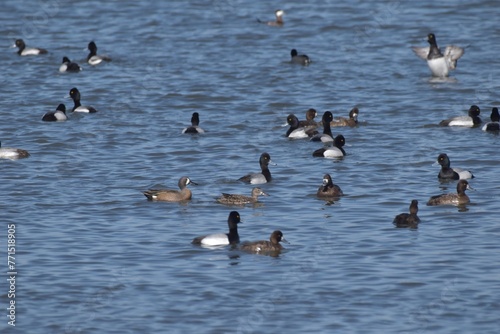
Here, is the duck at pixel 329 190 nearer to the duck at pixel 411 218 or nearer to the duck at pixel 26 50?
the duck at pixel 411 218

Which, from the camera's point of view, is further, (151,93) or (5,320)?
(151,93)

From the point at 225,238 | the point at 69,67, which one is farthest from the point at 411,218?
the point at 69,67

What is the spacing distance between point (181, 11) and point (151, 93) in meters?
15.0

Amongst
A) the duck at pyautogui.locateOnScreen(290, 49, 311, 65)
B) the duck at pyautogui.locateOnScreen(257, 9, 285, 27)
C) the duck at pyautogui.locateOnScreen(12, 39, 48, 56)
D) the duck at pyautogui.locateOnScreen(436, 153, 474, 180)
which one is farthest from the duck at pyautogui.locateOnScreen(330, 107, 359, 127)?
the duck at pyautogui.locateOnScreen(257, 9, 285, 27)

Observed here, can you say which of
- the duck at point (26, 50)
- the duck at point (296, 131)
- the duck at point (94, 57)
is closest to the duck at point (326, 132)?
the duck at point (296, 131)

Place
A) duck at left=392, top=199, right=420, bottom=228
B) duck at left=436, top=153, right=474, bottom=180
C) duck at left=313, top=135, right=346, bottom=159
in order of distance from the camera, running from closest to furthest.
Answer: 1. duck at left=392, top=199, right=420, bottom=228
2. duck at left=436, top=153, right=474, bottom=180
3. duck at left=313, top=135, right=346, bottom=159

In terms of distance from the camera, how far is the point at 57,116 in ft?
105

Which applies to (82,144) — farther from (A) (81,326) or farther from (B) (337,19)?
(B) (337,19)

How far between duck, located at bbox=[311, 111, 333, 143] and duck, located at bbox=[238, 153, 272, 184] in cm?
400

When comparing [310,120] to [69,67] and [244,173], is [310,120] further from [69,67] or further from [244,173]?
[69,67]

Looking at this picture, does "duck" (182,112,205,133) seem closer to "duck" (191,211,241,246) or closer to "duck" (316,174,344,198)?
"duck" (316,174,344,198)

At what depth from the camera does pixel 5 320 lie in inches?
647

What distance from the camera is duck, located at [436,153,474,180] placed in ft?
79.7

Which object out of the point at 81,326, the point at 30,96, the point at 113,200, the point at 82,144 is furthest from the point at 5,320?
the point at 30,96
